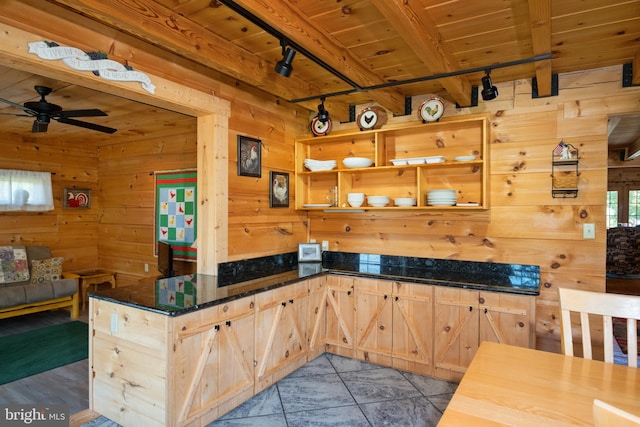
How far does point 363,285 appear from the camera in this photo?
3.21 m

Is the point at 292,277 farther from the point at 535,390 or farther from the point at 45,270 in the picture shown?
the point at 45,270

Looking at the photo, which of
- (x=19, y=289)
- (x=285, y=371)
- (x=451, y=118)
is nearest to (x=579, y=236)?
(x=451, y=118)

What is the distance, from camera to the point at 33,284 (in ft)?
15.1

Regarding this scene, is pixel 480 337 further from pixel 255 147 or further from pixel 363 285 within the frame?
A: pixel 255 147

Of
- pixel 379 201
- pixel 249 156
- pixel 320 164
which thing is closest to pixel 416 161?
pixel 379 201

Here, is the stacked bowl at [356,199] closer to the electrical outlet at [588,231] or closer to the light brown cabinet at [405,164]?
the light brown cabinet at [405,164]

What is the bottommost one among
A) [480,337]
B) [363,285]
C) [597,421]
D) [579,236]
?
[480,337]

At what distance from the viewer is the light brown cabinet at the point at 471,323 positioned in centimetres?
264

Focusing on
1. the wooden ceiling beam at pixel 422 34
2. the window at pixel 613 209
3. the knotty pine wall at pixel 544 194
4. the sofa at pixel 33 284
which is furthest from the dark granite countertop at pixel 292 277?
the window at pixel 613 209

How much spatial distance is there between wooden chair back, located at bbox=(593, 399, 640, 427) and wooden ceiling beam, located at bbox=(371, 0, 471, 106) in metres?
1.67

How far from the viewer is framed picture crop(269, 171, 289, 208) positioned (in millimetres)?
3547

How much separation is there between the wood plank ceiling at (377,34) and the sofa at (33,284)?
2.70 metres

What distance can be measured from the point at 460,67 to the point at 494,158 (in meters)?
0.82

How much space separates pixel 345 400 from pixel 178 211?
329 centimetres
